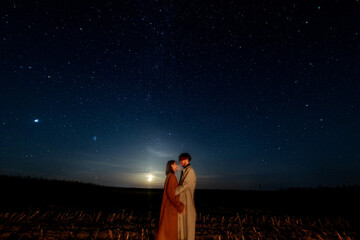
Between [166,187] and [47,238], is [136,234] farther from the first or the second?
[166,187]

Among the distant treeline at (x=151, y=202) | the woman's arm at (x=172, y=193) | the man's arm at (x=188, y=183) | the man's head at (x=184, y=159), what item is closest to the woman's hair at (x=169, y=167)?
the woman's arm at (x=172, y=193)

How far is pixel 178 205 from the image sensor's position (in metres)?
4.61

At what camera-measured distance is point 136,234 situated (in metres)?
6.69

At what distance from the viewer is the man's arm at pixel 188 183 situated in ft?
15.1

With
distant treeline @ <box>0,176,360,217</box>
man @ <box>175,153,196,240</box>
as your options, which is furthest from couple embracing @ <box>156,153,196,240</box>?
distant treeline @ <box>0,176,360,217</box>

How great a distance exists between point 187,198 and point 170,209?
0.47m

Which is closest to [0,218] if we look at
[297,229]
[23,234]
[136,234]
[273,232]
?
[23,234]

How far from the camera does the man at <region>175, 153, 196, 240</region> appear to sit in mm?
4707

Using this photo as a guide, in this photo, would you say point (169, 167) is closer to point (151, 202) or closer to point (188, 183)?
point (188, 183)

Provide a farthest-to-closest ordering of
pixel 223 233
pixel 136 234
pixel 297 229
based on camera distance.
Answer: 1. pixel 297 229
2. pixel 223 233
3. pixel 136 234

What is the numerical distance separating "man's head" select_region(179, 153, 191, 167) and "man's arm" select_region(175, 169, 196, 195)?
21cm

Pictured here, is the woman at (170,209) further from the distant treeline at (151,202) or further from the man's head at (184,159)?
the distant treeline at (151,202)

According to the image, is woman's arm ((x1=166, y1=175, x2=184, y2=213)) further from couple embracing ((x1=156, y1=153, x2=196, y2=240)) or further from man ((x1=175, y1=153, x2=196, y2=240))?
man ((x1=175, y1=153, x2=196, y2=240))

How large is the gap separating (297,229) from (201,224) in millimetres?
3857
